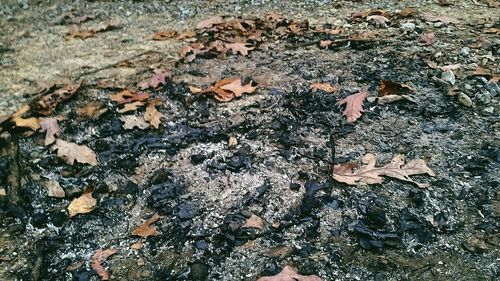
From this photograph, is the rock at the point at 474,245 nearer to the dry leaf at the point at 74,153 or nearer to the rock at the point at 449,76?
the rock at the point at 449,76

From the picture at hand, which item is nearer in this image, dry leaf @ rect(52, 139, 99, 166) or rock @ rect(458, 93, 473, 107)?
dry leaf @ rect(52, 139, 99, 166)

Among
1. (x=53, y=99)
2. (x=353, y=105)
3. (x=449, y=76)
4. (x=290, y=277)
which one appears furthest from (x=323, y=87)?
(x=53, y=99)

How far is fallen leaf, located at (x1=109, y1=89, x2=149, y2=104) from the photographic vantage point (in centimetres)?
300

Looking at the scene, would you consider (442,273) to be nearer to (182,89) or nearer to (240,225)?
(240,225)

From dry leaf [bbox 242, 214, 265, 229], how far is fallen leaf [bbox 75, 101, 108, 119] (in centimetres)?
142

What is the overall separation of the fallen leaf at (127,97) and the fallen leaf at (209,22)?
1.51m

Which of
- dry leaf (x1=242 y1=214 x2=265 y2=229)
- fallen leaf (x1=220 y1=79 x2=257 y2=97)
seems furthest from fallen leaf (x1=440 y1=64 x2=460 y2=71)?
dry leaf (x1=242 y1=214 x2=265 y2=229)

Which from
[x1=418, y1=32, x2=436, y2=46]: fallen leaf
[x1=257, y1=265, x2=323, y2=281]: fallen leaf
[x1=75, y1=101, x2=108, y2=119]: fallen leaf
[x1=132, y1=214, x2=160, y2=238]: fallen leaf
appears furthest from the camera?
[x1=418, y1=32, x2=436, y2=46]: fallen leaf

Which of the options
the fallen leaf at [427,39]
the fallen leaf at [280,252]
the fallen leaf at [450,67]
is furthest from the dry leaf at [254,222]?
the fallen leaf at [427,39]

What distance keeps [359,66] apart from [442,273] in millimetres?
1905

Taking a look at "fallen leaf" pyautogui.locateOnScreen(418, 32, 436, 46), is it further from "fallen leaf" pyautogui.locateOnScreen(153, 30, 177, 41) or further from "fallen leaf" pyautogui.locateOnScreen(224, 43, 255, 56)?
"fallen leaf" pyautogui.locateOnScreen(153, 30, 177, 41)

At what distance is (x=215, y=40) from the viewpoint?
3.93m

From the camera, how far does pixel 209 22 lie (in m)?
4.36

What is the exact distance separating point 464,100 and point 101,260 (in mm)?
2414
